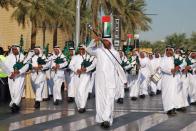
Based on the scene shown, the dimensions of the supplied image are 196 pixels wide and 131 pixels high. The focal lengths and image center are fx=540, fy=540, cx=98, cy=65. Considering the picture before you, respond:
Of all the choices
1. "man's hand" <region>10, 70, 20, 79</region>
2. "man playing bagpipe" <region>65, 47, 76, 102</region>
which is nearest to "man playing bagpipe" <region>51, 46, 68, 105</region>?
"man playing bagpipe" <region>65, 47, 76, 102</region>

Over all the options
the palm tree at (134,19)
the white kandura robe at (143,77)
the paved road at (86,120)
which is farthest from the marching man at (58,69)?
the palm tree at (134,19)

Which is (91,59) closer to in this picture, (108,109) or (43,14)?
(108,109)

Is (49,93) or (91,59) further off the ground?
(91,59)

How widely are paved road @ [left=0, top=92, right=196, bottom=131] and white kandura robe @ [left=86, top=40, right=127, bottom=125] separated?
1.53 ft

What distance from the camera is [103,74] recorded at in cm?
1170

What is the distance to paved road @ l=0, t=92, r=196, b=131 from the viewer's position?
1111cm

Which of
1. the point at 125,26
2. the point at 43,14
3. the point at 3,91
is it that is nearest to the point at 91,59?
the point at 3,91

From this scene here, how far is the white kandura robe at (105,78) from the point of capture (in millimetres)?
11484

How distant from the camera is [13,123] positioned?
1171cm

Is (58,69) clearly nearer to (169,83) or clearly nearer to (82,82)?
(82,82)

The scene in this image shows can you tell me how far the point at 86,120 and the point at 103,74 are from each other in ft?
4.33

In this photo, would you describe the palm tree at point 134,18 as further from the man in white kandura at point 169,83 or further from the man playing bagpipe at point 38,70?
the man in white kandura at point 169,83

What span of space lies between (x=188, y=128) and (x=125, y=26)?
3205cm

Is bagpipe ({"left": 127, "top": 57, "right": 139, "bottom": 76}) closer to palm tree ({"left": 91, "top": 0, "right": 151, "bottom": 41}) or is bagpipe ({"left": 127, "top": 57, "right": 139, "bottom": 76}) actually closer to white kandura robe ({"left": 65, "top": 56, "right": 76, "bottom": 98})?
white kandura robe ({"left": 65, "top": 56, "right": 76, "bottom": 98})
